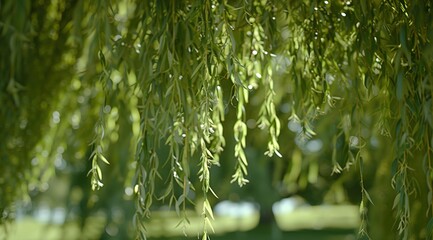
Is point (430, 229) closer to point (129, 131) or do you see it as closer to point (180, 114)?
point (180, 114)

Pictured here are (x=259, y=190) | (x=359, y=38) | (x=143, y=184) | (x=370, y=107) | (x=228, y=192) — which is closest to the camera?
(x=143, y=184)

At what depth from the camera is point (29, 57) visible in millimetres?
2143

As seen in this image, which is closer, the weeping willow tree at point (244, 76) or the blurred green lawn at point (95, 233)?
the weeping willow tree at point (244, 76)

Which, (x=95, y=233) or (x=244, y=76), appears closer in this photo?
(x=244, y=76)

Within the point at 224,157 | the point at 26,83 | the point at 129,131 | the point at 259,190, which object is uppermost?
the point at 26,83

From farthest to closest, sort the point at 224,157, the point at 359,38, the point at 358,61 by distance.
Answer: the point at 224,157
the point at 358,61
the point at 359,38

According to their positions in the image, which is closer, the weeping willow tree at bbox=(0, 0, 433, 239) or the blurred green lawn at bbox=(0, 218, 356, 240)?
the weeping willow tree at bbox=(0, 0, 433, 239)

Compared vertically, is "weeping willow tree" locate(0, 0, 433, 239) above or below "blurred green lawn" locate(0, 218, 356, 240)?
above

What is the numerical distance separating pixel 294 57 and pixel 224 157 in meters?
2.15

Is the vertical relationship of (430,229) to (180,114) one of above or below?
below

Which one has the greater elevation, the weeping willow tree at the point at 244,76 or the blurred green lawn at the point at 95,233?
the weeping willow tree at the point at 244,76

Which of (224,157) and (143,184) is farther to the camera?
(224,157)

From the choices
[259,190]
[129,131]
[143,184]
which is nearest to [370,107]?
[129,131]

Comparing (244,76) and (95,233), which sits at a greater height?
(244,76)
